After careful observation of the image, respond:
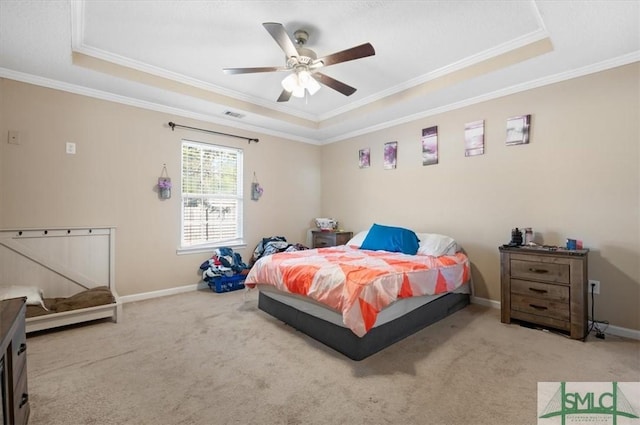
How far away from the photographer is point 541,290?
8.75 ft

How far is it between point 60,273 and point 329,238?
3439 millimetres

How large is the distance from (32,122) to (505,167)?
5.18 meters

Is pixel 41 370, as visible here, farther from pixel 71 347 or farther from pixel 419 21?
pixel 419 21

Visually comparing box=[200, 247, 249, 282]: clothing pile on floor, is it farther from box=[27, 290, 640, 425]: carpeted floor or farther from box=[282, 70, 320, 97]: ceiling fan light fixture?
box=[282, 70, 320, 97]: ceiling fan light fixture

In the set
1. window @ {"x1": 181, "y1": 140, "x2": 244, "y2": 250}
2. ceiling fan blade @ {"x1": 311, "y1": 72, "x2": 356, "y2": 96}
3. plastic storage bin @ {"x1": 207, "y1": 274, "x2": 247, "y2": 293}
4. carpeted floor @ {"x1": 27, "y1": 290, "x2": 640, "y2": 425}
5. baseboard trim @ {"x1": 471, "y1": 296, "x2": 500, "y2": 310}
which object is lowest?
carpeted floor @ {"x1": 27, "y1": 290, "x2": 640, "y2": 425}

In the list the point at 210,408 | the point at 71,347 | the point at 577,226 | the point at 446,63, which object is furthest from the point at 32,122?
the point at 577,226

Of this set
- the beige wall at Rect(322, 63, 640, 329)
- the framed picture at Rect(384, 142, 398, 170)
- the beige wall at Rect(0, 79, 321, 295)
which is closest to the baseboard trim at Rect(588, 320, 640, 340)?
the beige wall at Rect(322, 63, 640, 329)

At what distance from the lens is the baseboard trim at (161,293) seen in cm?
354

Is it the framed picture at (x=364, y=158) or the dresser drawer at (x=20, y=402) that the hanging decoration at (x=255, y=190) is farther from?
the dresser drawer at (x=20, y=402)

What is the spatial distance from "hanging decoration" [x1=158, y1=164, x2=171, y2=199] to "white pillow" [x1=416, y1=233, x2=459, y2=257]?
332 centimetres

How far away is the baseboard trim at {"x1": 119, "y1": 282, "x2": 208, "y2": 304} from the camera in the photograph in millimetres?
3543

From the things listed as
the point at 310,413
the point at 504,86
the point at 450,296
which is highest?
the point at 504,86

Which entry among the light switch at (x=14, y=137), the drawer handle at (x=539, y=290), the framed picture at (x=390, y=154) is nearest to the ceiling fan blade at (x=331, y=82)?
the framed picture at (x=390, y=154)

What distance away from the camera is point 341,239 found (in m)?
4.89
